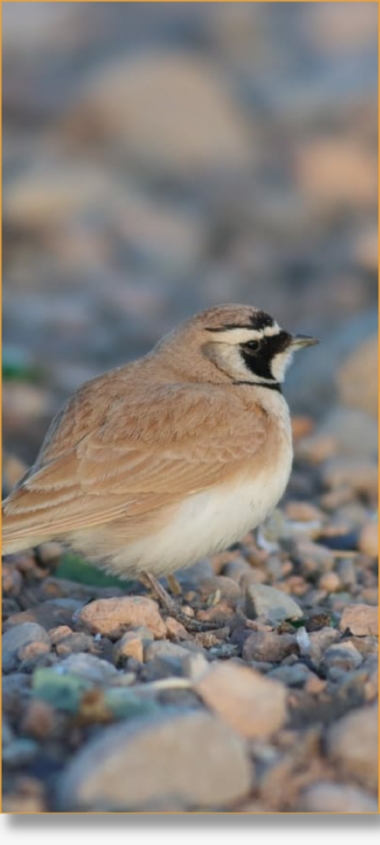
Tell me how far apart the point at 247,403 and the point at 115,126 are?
40.2 ft

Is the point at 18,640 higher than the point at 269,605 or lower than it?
higher

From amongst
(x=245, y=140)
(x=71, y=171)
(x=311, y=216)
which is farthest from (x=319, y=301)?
(x=245, y=140)

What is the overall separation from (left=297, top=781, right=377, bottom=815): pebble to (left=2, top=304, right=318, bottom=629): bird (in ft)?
4.98

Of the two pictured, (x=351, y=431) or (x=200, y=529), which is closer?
(x=200, y=529)

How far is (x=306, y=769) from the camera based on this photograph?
3.24m

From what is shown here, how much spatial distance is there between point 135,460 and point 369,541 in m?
1.79

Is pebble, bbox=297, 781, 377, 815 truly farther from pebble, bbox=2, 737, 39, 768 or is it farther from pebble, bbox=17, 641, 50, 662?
pebble, bbox=17, 641, 50, 662

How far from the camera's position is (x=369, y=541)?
6.13 metres

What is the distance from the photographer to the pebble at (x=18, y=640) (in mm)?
4051

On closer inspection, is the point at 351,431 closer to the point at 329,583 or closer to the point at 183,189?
the point at 329,583

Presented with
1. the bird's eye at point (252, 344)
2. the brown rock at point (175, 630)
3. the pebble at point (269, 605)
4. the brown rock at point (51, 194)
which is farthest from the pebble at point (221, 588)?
the brown rock at point (51, 194)

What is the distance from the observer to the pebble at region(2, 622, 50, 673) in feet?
13.3

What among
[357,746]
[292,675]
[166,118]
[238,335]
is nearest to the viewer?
[357,746]

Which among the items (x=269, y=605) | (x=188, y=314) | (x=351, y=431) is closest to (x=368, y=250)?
(x=188, y=314)
